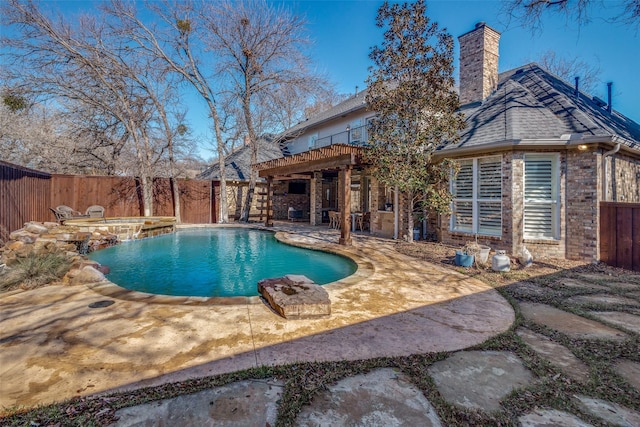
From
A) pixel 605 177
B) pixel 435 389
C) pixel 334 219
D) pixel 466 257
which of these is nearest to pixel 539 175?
pixel 605 177

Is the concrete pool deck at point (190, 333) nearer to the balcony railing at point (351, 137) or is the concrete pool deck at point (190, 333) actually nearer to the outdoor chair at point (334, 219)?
the outdoor chair at point (334, 219)

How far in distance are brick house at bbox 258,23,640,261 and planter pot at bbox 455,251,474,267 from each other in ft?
6.51

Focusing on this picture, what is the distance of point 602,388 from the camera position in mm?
2307

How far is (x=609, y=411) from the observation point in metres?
2.05

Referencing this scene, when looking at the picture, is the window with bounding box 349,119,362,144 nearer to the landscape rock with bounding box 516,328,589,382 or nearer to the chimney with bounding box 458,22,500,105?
the chimney with bounding box 458,22,500,105

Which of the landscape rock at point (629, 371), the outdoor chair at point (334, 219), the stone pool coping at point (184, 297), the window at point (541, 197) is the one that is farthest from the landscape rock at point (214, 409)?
the outdoor chair at point (334, 219)

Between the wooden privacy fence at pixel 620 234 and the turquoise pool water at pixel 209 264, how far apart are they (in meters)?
5.86

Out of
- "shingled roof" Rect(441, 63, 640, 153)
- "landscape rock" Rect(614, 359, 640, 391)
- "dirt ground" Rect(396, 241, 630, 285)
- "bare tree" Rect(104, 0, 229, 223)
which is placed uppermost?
"bare tree" Rect(104, 0, 229, 223)

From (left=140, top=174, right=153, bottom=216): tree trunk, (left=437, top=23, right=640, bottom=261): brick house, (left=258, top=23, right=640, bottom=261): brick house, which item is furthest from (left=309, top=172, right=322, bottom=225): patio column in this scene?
(left=140, top=174, right=153, bottom=216): tree trunk

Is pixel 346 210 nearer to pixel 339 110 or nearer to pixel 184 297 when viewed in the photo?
pixel 184 297

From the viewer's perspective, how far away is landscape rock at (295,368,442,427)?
6.25 ft

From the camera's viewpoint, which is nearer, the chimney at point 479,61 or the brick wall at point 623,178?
the brick wall at point 623,178

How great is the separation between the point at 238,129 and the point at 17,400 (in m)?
17.9

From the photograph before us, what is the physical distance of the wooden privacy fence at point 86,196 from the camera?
8.29 meters
